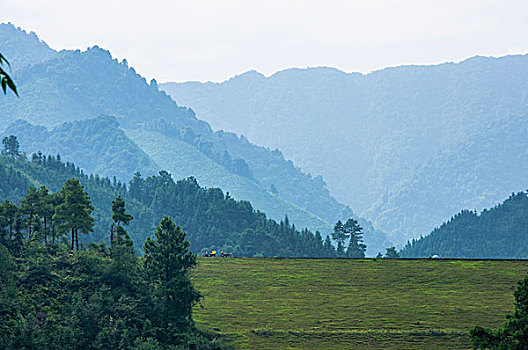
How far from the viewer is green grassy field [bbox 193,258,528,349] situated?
2365 inches

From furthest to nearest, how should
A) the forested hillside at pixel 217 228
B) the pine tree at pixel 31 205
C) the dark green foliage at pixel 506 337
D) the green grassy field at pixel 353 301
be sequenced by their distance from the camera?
the forested hillside at pixel 217 228, the pine tree at pixel 31 205, the green grassy field at pixel 353 301, the dark green foliage at pixel 506 337

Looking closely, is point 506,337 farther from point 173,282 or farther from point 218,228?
point 218,228

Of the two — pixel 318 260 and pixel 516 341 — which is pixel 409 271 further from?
pixel 516 341

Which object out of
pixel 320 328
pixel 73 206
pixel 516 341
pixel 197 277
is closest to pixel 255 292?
pixel 197 277

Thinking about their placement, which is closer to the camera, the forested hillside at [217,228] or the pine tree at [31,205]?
the pine tree at [31,205]

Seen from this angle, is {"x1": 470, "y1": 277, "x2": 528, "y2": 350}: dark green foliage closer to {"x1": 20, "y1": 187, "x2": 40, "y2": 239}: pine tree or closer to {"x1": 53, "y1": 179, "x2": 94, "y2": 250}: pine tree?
{"x1": 53, "y1": 179, "x2": 94, "y2": 250}: pine tree

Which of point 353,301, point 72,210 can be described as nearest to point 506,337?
point 353,301

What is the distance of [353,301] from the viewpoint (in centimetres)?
7175

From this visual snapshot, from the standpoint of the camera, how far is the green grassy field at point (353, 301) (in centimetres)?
6006

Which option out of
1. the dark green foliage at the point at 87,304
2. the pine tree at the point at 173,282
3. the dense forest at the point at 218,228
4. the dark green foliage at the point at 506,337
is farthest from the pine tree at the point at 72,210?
the dense forest at the point at 218,228

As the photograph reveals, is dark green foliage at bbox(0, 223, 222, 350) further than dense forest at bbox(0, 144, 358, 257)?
No

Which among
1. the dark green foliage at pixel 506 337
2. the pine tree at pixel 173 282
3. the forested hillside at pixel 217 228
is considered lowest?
the dark green foliage at pixel 506 337

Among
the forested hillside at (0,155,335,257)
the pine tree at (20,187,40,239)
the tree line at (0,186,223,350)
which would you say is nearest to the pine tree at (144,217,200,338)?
the tree line at (0,186,223,350)

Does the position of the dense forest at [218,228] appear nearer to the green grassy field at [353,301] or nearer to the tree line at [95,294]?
the green grassy field at [353,301]
